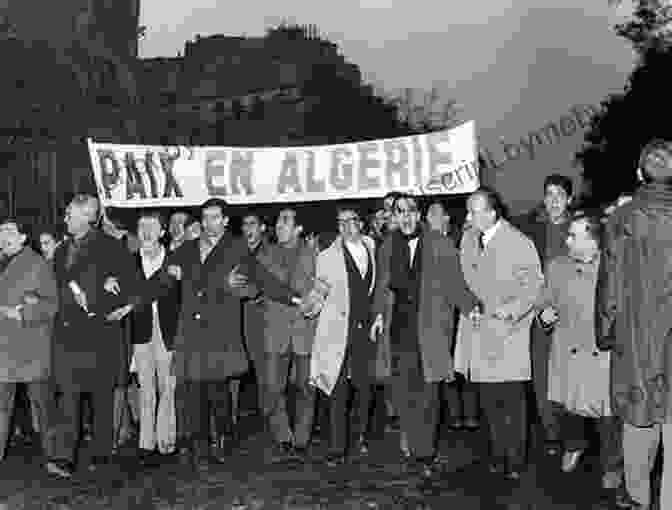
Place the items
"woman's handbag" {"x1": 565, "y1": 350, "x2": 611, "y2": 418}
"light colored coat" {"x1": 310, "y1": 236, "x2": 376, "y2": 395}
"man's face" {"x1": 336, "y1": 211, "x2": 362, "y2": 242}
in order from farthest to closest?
1. "man's face" {"x1": 336, "y1": 211, "x2": 362, "y2": 242}
2. "light colored coat" {"x1": 310, "y1": 236, "x2": 376, "y2": 395}
3. "woman's handbag" {"x1": 565, "y1": 350, "x2": 611, "y2": 418}

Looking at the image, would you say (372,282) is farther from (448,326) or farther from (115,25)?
(115,25)

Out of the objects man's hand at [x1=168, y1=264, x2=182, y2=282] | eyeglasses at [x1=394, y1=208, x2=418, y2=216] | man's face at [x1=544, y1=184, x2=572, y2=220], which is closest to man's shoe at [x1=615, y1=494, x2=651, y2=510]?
man's face at [x1=544, y1=184, x2=572, y2=220]

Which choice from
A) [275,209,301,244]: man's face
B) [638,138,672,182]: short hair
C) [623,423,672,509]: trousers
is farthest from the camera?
[275,209,301,244]: man's face

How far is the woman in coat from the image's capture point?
588 cm

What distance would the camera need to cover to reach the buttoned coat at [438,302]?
645 cm

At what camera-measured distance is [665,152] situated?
4609 mm

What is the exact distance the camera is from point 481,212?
6.32 meters

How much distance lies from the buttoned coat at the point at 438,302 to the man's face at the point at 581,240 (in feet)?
2.66

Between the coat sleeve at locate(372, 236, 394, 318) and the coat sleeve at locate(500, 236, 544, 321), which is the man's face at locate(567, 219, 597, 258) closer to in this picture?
the coat sleeve at locate(500, 236, 544, 321)

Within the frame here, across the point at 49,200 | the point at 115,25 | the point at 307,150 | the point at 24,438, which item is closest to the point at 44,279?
the point at 24,438

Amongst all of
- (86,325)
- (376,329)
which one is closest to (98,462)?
(86,325)

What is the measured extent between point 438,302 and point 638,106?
28.9 meters

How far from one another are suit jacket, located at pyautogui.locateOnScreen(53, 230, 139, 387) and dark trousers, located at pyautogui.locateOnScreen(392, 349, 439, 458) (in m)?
2.10

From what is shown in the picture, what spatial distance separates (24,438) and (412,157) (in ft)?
17.2
